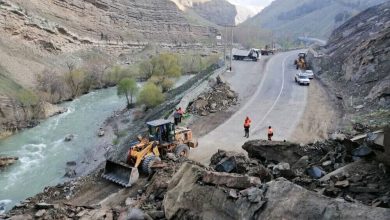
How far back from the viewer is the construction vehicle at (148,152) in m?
20.0

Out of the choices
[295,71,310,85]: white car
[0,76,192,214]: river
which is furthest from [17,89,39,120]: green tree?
[295,71,310,85]: white car

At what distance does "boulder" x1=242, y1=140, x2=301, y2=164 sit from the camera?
734 inches

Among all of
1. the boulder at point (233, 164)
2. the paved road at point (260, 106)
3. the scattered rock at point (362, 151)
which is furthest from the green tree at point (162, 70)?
the scattered rock at point (362, 151)

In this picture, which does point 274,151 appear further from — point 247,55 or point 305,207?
point 247,55

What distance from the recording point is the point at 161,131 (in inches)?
844

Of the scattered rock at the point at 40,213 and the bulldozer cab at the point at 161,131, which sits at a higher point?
the bulldozer cab at the point at 161,131

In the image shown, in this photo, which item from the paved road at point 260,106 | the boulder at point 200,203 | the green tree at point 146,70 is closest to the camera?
the boulder at point 200,203

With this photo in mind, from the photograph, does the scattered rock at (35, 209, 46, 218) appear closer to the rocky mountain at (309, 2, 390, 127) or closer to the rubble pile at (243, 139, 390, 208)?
the rubble pile at (243, 139, 390, 208)

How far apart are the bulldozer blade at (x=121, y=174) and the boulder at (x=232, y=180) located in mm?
7216

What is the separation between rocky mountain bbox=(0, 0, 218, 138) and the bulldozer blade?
24.9m

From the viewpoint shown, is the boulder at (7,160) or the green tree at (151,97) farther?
the green tree at (151,97)

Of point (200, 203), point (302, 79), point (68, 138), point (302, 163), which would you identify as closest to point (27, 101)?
point (68, 138)

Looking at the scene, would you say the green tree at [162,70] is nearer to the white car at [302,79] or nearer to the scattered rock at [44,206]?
the white car at [302,79]

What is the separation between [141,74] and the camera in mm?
67875
